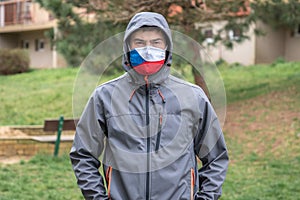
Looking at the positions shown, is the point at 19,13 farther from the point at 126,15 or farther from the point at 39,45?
the point at 126,15

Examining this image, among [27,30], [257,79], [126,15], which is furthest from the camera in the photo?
[27,30]

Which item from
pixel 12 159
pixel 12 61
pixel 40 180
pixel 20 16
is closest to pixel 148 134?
pixel 40 180

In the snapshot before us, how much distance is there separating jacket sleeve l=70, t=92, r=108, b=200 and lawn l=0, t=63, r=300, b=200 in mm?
4445

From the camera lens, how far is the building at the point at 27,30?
107 feet

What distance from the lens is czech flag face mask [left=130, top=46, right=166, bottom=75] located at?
302 cm

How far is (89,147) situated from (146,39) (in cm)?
62

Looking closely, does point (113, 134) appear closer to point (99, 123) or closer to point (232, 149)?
point (99, 123)

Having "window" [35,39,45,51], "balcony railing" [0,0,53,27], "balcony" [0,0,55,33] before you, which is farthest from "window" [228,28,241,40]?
"window" [35,39,45,51]

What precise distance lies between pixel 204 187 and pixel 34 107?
14.3 m

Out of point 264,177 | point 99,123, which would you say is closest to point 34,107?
point 264,177

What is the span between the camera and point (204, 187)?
307cm

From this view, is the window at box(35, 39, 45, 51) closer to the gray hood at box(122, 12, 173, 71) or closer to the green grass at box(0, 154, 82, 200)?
the green grass at box(0, 154, 82, 200)

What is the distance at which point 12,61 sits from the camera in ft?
92.1

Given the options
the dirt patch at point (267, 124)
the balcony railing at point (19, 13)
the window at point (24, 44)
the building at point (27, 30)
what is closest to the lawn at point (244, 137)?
the dirt patch at point (267, 124)
